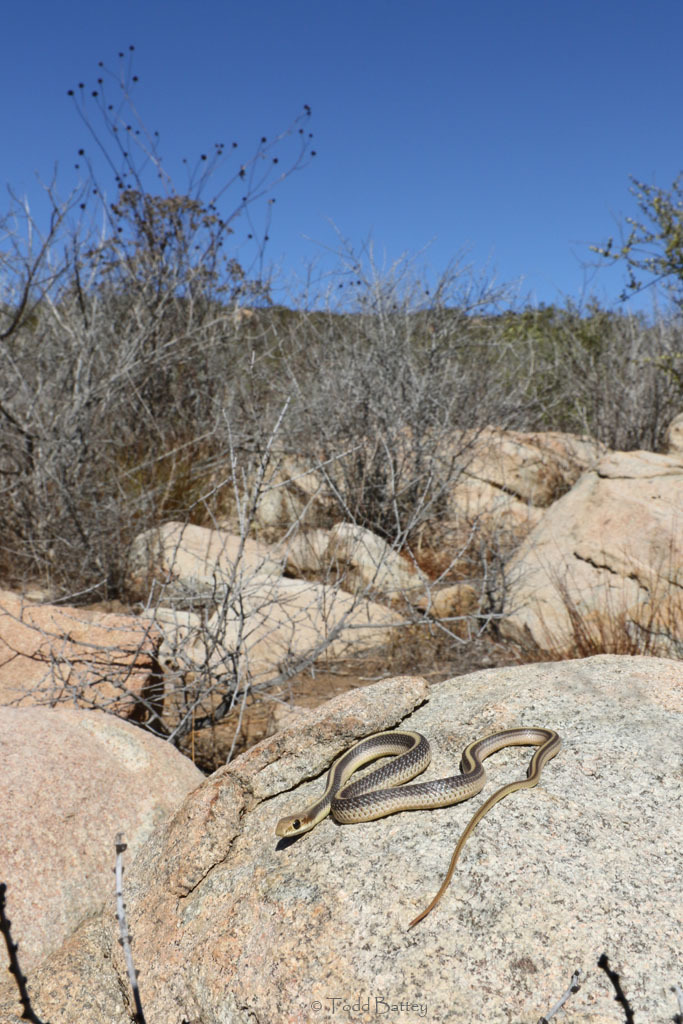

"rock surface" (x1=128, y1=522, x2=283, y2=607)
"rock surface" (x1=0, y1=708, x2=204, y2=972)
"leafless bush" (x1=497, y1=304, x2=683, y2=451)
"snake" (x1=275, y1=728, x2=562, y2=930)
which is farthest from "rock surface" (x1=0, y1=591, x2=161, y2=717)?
"leafless bush" (x1=497, y1=304, x2=683, y2=451)

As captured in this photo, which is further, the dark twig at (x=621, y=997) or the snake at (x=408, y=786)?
the snake at (x=408, y=786)

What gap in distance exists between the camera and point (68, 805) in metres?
3.13

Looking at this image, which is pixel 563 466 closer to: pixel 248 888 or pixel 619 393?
pixel 619 393

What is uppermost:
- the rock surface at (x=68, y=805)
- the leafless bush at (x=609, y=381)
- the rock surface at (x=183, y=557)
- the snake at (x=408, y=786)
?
the leafless bush at (x=609, y=381)

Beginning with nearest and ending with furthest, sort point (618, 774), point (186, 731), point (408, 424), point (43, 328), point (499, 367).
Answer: point (618, 774) < point (186, 731) < point (408, 424) < point (43, 328) < point (499, 367)

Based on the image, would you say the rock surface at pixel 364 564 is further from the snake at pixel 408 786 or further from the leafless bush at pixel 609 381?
the snake at pixel 408 786

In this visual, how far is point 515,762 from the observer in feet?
9.32

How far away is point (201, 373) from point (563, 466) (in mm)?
5157

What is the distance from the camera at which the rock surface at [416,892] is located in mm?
2029

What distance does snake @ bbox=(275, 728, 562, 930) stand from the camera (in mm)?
2602

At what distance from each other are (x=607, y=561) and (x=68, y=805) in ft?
15.0

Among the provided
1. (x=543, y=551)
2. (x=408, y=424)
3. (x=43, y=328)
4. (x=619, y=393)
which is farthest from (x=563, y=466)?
(x=43, y=328)

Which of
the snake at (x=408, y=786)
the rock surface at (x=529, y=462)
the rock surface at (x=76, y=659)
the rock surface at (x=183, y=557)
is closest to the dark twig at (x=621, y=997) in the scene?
the snake at (x=408, y=786)

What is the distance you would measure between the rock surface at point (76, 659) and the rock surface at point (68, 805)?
1.10 metres
